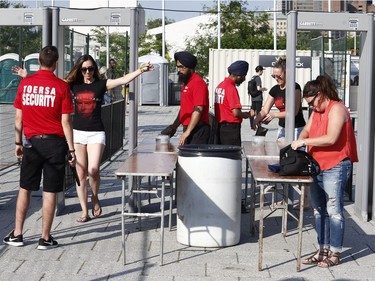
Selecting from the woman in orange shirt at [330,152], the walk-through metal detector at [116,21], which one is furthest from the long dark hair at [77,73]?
the woman in orange shirt at [330,152]

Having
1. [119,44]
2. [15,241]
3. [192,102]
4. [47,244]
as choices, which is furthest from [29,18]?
[119,44]

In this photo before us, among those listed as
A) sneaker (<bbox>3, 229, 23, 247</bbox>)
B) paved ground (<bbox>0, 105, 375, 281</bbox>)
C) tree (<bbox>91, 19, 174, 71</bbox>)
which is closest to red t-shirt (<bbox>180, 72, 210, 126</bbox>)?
paved ground (<bbox>0, 105, 375, 281</bbox>)

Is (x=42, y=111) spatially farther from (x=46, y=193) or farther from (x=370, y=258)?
(x=370, y=258)

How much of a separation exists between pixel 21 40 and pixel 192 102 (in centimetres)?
370

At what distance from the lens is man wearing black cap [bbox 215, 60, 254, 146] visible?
33.1 ft

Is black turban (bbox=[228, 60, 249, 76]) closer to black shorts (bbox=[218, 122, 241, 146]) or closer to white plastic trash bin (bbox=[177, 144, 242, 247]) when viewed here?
black shorts (bbox=[218, 122, 241, 146])

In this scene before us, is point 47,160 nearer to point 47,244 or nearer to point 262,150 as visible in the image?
point 47,244

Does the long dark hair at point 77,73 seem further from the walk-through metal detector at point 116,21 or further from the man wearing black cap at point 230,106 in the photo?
the man wearing black cap at point 230,106

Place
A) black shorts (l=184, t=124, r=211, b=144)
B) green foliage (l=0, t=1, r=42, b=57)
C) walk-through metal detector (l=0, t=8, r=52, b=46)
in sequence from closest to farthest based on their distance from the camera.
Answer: black shorts (l=184, t=124, r=211, b=144) < walk-through metal detector (l=0, t=8, r=52, b=46) < green foliage (l=0, t=1, r=42, b=57)

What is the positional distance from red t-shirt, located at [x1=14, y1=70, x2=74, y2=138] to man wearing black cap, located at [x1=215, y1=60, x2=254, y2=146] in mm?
2658

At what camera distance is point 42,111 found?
795 centimetres

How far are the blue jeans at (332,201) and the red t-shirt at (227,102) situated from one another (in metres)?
2.70

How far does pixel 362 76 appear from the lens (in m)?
9.81

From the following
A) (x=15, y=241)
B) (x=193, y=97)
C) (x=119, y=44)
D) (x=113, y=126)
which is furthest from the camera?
(x=119, y=44)
